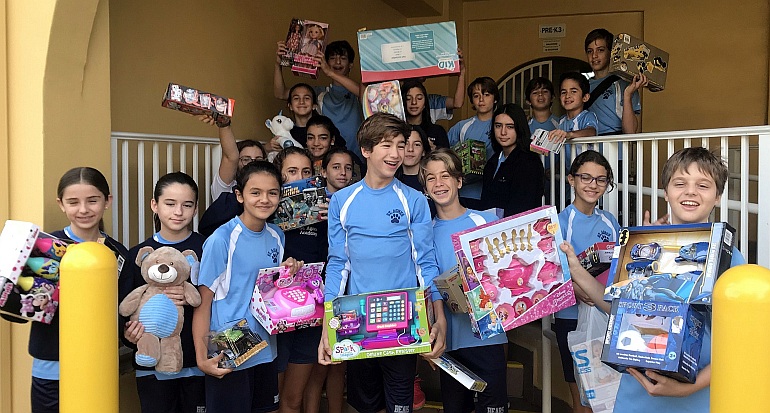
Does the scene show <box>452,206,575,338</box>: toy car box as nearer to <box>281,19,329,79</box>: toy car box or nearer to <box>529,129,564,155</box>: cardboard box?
<box>529,129,564,155</box>: cardboard box

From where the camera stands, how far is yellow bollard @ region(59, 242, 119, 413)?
7.29 ft

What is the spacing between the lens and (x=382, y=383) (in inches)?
131

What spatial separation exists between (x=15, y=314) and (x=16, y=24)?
55.7 inches

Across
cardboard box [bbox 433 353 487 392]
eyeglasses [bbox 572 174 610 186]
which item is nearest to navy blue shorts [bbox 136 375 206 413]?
cardboard box [bbox 433 353 487 392]

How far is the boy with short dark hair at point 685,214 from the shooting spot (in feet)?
7.15

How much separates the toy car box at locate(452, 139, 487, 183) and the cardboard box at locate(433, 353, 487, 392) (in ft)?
4.39

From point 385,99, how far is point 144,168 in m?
1.41

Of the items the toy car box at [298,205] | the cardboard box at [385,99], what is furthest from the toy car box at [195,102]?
the cardboard box at [385,99]

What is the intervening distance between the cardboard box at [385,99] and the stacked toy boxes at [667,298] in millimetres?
1870

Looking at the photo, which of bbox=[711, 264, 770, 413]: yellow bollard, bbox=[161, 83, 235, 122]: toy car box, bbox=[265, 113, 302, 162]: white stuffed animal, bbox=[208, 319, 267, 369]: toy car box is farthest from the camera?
bbox=[265, 113, 302, 162]: white stuffed animal

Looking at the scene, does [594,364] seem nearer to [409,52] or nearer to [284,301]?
[284,301]

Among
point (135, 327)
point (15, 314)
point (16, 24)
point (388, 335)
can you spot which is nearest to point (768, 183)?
point (388, 335)

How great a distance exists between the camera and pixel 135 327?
290 centimetres

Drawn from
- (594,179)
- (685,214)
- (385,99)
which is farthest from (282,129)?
(685,214)
